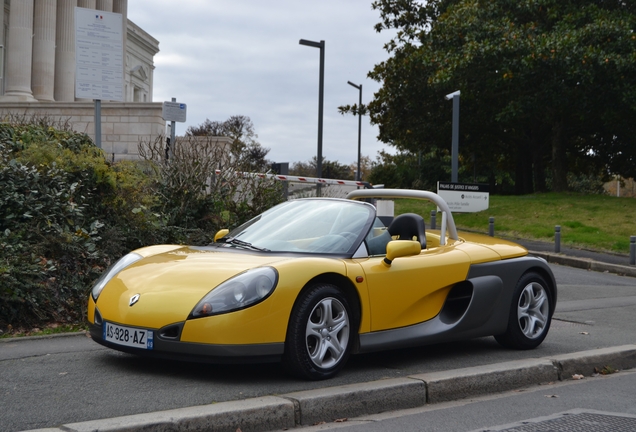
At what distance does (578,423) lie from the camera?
15.1 ft

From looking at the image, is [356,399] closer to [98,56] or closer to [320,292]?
[320,292]

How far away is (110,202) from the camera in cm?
995

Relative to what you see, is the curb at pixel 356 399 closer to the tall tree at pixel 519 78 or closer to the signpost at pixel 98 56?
the signpost at pixel 98 56

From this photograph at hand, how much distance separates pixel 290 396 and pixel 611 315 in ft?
20.0

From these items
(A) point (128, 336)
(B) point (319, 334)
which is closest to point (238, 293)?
(B) point (319, 334)

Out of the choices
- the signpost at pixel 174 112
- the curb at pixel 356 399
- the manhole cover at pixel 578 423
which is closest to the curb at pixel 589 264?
the signpost at pixel 174 112

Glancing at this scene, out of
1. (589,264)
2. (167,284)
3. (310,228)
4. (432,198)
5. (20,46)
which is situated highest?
(20,46)

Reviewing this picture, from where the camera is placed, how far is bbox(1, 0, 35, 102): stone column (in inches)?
1563

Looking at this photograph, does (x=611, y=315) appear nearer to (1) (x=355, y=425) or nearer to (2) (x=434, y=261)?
(2) (x=434, y=261)

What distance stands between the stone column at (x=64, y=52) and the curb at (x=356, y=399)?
4147cm

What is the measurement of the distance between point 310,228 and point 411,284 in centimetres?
91

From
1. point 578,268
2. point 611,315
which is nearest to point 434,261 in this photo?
point 611,315

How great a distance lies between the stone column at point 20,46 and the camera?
3969 cm

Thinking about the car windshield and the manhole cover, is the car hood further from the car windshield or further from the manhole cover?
the manhole cover
